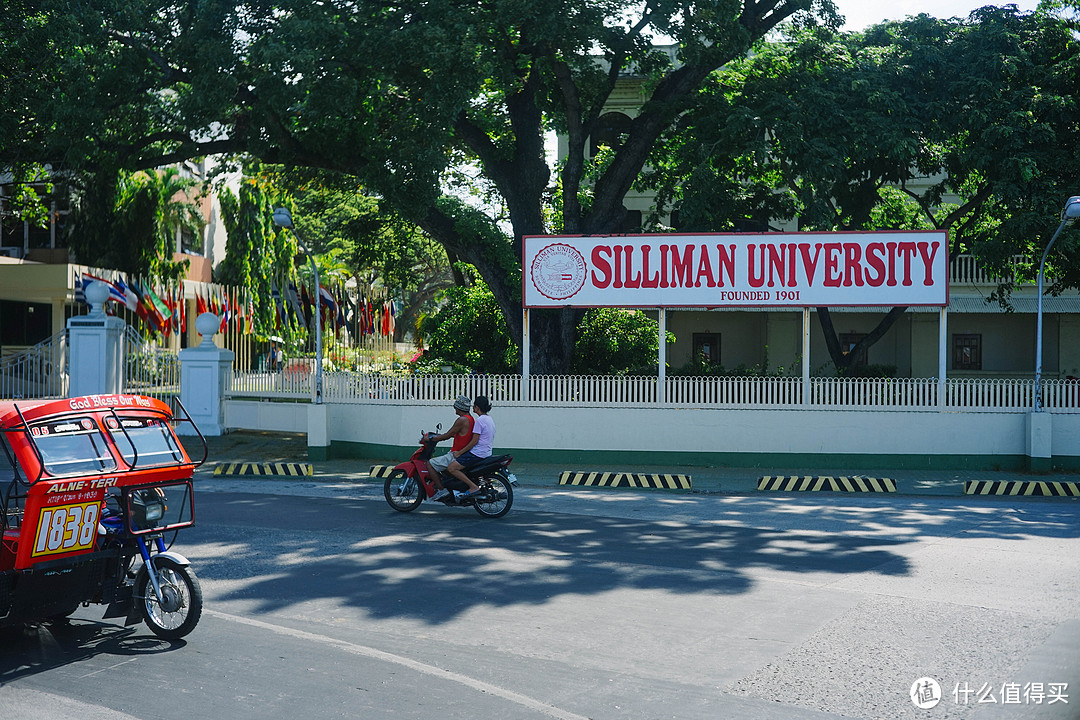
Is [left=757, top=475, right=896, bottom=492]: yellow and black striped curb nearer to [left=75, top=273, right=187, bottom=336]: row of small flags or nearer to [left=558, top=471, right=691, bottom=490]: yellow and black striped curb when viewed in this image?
[left=558, top=471, right=691, bottom=490]: yellow and black striped curb

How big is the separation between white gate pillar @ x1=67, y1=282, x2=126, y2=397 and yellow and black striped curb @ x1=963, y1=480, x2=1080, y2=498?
638 inches

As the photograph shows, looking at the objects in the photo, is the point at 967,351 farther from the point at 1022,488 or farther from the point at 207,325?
the point at 207,325

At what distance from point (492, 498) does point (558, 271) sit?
7.18 m

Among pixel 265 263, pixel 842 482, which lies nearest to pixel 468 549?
pixel 842 482

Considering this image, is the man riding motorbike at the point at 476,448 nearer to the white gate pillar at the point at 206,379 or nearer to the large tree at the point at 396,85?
the large tree at the point at 396,85

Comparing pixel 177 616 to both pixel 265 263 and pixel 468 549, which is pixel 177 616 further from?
pixel 265 263

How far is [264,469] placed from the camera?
17031mm

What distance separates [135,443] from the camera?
280 inches

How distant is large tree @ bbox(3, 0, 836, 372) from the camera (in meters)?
17.9

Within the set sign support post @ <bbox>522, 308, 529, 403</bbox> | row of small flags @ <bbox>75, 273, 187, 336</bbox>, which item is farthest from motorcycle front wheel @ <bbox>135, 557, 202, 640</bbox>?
row of small flags @ <bbox>75, 273, 187, 336</bbox>

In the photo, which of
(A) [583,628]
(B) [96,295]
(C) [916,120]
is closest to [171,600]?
(A) [583,628]

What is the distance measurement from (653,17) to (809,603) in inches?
542

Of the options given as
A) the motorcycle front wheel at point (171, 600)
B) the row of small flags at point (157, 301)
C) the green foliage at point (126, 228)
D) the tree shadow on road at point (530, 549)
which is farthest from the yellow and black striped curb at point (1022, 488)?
the green foliage at point (126, 228)

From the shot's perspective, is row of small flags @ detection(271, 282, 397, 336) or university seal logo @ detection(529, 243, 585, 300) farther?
row of small flags @ detection(271, 282, 397, 336)
